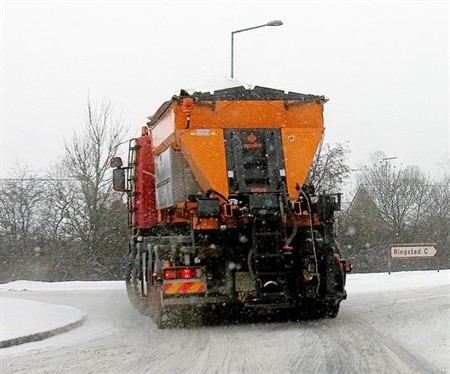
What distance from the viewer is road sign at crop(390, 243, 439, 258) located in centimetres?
2505

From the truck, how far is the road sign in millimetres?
13367

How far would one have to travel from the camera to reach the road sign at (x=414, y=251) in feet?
82.2

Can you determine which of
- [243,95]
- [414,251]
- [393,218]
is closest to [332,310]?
[243,95]

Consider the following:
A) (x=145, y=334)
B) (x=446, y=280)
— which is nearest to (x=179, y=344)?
(x=145, y=334)

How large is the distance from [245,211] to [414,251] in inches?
596

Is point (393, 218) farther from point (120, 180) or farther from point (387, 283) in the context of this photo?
point (120, 180)

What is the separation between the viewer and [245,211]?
459 inches

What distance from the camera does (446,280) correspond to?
22094 mm

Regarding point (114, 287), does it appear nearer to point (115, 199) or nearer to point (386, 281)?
point (386, 281)

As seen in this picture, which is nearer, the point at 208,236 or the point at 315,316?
the point at 208,236

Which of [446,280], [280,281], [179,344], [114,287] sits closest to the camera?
[179,344]

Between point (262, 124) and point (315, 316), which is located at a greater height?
point (262, 124)

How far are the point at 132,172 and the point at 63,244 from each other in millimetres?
20981

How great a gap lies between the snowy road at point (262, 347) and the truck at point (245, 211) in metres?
0.55
